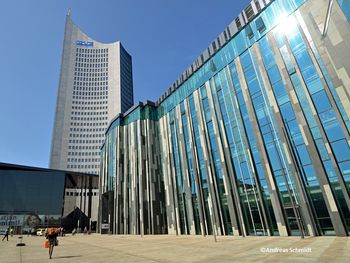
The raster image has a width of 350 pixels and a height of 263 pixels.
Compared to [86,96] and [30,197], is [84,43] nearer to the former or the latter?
[86,96]

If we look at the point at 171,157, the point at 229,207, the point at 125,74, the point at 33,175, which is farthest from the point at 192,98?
the point at 125,74

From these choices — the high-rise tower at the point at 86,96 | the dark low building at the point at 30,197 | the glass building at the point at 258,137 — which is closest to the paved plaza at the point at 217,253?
the glass building at the point at 258,137

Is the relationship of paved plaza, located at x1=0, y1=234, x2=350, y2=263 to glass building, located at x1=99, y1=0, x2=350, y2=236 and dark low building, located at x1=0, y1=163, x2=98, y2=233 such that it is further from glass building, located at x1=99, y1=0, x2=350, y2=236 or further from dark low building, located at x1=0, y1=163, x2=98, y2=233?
dark low building, located at x1=0, y1=163, x2=98, y2=233

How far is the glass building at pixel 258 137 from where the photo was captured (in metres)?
20.7

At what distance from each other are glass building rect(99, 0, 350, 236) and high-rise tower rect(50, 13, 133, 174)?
109m

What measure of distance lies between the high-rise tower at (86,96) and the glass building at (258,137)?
10882 centimetres

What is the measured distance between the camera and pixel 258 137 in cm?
2759

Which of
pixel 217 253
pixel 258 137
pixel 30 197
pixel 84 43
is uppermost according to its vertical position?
pixel 84 43

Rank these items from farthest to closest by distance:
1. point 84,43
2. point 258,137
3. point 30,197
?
point 84,43, point 30,197, point 258,137

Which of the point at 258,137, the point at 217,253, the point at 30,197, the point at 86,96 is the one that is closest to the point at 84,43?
the point at 86,96

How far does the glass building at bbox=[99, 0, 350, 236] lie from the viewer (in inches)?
816

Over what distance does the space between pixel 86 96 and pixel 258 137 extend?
517 feet

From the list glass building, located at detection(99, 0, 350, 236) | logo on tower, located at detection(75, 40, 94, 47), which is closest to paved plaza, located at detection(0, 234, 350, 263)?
glass building, located at detection(99, 0, 350, 236)

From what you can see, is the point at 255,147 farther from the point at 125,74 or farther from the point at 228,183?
the point at 125,74
